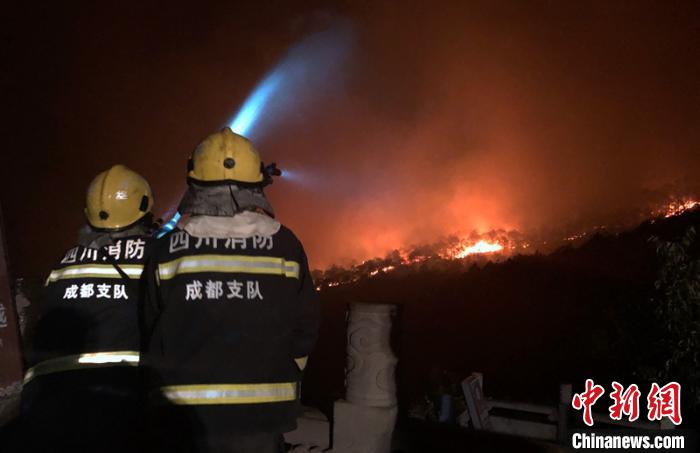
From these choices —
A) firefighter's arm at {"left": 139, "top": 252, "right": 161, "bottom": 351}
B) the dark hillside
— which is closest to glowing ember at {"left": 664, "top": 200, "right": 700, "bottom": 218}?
the dark hillside

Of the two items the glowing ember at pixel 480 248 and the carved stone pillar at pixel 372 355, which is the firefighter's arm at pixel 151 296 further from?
the glowing ember at pixel 480 248

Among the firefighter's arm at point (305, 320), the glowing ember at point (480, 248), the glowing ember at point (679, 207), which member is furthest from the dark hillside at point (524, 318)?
the firefighter's arm at point (305, 320)

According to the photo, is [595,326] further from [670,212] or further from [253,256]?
[253,256]

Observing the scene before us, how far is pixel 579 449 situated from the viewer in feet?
16.7

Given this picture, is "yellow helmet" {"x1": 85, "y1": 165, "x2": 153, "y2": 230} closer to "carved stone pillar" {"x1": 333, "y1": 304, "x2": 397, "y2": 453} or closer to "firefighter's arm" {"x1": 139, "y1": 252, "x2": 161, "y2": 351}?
"firefighter's arm" {"x1": 139, "y1": 252, "x2": 161, "y2": 351}

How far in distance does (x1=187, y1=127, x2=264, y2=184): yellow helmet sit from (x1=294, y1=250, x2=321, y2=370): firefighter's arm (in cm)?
52

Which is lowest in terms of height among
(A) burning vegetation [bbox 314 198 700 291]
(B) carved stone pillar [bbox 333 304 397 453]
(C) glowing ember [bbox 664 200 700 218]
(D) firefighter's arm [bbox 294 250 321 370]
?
(B) carved stone pillar [bbox 333 304 397 453]

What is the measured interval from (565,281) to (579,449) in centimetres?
1234

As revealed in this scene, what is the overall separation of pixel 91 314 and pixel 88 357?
0.25 metres

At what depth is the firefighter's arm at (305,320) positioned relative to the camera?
3004 mm

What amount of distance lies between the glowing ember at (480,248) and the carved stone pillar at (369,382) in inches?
635

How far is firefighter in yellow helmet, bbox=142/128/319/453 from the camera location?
8.49 feet

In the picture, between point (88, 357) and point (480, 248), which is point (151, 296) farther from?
point (480, 248)

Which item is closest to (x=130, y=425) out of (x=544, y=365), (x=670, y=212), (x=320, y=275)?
(x=544, y=365)
